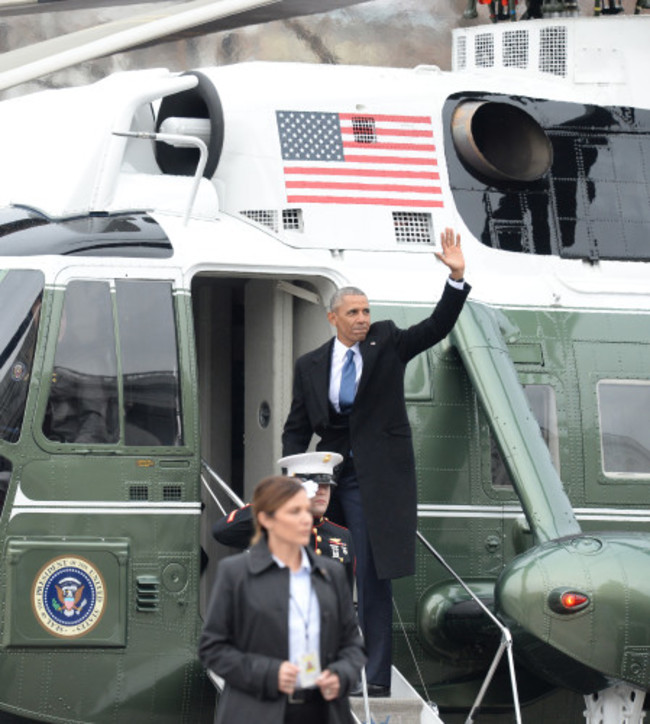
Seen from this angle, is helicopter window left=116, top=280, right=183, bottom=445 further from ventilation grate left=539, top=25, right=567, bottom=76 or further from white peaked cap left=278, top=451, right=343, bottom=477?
ventilation grate left=539, top=25, right=567, bottom=76

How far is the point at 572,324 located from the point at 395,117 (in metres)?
1.62

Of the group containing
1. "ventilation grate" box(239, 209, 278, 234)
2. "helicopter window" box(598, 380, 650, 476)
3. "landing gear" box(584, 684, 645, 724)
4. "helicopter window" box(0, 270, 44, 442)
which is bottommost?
"landing gear" box(584, 684, 645, 724)

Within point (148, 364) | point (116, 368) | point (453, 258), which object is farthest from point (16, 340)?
point (453, 258)

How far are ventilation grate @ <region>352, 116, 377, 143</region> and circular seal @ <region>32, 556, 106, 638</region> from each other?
123 inches

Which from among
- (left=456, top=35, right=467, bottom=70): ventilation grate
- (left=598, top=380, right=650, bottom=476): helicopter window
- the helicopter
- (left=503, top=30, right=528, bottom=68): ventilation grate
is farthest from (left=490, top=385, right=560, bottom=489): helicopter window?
(left=456, top=35, right=467, bottom=70): ventilation grate

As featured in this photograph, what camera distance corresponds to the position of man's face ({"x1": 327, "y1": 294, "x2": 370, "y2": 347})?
909 cm

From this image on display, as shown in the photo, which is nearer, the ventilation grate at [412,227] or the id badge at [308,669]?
the id badge at [308,669]

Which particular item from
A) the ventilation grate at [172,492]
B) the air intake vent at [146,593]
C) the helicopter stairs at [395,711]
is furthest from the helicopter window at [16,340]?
the helicopter stairs at [395,711]

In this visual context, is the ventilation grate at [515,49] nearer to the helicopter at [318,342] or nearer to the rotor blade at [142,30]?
the helicopter at [318,342]

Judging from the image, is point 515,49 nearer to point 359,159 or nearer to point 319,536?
point 359,159

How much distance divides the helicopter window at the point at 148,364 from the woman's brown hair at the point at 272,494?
8.66 ft

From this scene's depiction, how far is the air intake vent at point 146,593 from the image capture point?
29.7 ft

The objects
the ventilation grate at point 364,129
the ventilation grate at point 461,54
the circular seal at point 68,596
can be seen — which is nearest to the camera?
the circular seal at point 68,596

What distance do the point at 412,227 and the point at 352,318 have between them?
1500 mm
